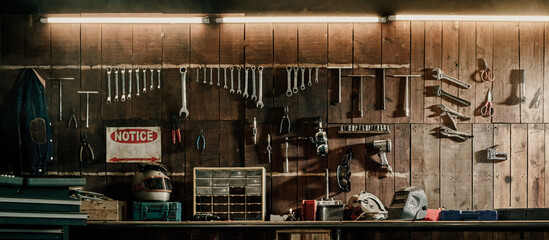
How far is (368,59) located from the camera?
5848 mm

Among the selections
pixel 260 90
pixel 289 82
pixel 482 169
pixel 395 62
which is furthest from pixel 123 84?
pixel 482 169

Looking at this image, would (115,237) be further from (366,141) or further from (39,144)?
(366,141)

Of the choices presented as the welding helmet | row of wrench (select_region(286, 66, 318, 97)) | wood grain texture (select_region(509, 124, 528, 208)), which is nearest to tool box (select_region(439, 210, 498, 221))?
wood grain texture (select_region(509, 124, 528, 208))

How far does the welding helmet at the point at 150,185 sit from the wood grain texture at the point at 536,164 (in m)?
3.33

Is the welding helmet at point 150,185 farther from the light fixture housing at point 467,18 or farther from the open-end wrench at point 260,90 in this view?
the light fixture housing at point 467,18

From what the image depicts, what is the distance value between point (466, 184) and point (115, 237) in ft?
10.5

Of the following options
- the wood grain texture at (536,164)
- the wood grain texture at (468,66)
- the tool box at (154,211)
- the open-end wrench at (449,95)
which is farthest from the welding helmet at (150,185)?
the wood grain texture at (536,164)

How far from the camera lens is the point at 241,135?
5.82 m

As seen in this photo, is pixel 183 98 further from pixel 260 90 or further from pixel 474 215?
pixel 474 215

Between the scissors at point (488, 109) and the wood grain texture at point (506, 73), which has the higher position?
the wood grain texture at point (506, 73)

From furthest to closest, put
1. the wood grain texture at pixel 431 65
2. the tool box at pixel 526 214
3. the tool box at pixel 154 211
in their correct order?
the wood grain texture at pixel 431 65
the tool box at pixel 154 211
the tool box at pixel 526 214

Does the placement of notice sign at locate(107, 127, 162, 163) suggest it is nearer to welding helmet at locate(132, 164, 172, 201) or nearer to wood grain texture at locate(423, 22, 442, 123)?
welding helmet at locate(132, 164, 172, 201)

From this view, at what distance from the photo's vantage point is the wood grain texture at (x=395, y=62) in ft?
19.1

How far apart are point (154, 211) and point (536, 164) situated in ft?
11.6
